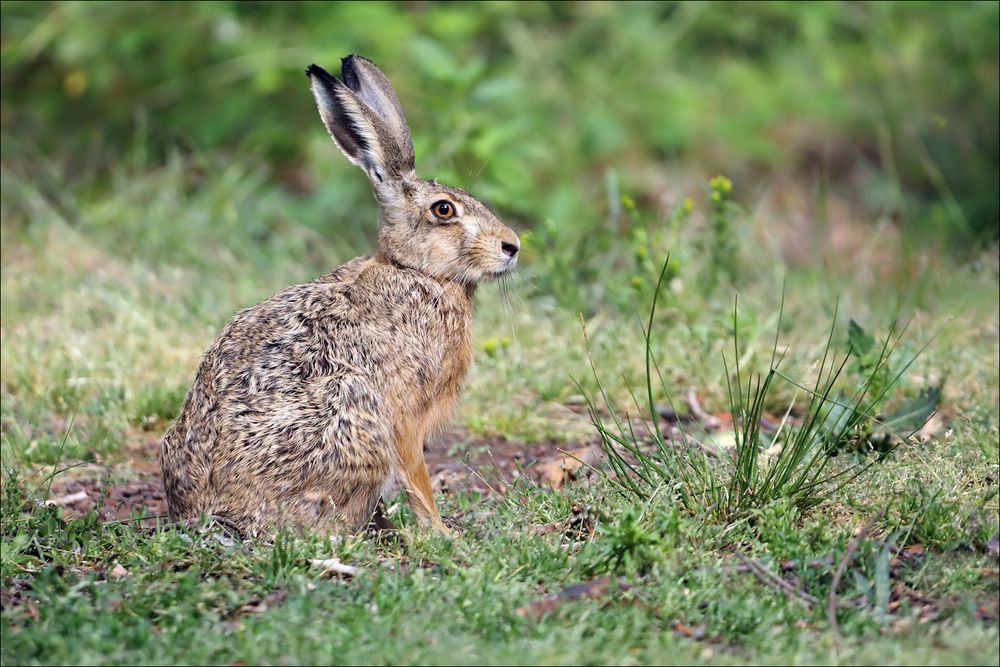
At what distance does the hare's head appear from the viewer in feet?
18.8

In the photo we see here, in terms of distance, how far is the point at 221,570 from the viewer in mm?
4504

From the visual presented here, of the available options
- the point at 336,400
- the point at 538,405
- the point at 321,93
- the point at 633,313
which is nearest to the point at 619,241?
the point at 633,313

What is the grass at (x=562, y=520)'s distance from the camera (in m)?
3.89

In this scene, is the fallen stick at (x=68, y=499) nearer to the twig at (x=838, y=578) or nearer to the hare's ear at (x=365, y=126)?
the hare's ear at (x=365, y=126)

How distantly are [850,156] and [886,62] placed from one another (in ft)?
3.01

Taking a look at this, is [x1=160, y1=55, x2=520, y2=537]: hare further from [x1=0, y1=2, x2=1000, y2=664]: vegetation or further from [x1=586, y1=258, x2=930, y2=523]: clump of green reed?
[x1=586, y1=258, x2=930, y2=523]: clump of green reed

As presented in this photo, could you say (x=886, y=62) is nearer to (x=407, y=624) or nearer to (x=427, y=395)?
(x=427, y=395)

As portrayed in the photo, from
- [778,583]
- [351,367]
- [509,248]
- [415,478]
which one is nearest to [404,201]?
[509,248]

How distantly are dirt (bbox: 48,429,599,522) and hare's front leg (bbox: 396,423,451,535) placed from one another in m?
0.30

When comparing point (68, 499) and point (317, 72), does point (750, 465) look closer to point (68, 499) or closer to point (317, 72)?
point (317, 72)

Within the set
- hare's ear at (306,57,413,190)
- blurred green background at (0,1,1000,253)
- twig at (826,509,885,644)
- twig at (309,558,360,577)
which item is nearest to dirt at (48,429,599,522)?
twig at (309,558,360,577)

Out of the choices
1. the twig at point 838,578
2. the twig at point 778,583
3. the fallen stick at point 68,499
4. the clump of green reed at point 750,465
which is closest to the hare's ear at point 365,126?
the clump of green reed at point 750,465

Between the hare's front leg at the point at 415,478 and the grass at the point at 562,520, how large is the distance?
16 cm

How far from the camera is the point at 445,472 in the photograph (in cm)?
605
